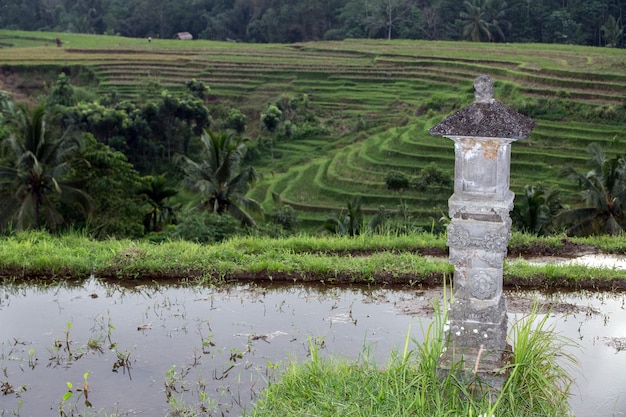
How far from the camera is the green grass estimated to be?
18.4 ft

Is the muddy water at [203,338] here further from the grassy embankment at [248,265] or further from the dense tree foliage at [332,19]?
the dense tree foliage at [332,19]

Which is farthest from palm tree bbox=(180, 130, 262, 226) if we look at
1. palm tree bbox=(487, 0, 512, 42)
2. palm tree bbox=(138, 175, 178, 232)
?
palm tree bbox=(487, 0, 512, 42)

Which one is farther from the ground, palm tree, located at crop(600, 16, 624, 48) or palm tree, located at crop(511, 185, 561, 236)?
palm tree, located at crop(600, 16, 624, 48)

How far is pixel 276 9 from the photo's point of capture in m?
59.7

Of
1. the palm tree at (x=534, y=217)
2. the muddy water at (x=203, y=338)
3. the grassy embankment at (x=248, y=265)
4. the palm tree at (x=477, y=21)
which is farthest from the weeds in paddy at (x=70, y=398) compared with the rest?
the palm tree at (x=477, y=21)

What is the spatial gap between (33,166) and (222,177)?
4226mm

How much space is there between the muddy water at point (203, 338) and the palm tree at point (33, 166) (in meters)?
7.36

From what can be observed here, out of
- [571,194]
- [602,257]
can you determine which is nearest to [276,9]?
[571,194]

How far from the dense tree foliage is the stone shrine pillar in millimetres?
46626

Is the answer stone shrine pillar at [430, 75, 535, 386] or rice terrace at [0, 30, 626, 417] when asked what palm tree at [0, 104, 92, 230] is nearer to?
rice terrace at [0, 30, 626, 417]

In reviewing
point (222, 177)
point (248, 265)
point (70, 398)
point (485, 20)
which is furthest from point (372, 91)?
point (70, 398)

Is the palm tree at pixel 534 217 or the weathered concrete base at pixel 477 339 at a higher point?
the weathered concrete base at pixel 477 339

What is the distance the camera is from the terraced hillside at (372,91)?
31.1 m

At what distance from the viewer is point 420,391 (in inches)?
231
